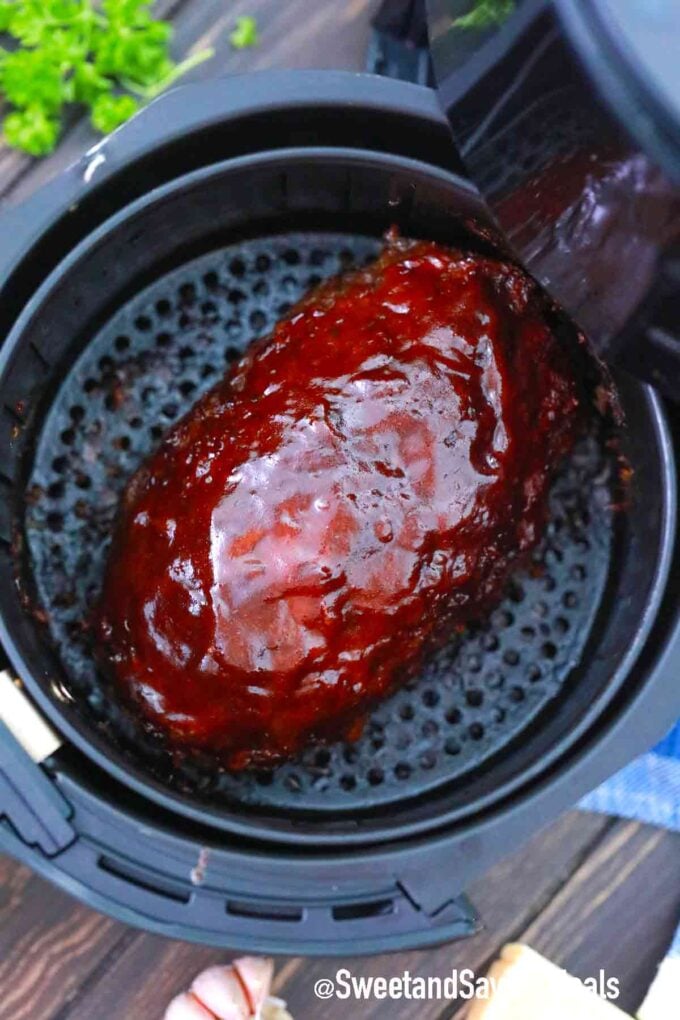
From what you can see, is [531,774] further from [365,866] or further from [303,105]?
[303,105]

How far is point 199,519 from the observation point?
101cm

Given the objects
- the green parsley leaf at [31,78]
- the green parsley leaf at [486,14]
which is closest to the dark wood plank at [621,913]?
the green parsley leaf at [486,14]

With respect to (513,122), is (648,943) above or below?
below

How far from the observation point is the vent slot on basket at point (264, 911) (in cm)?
98

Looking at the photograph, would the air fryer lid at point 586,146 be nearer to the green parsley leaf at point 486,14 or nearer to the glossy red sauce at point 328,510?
the green parsley leaf at point 486,14

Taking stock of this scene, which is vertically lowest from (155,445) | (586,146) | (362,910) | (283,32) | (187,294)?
(362,910)

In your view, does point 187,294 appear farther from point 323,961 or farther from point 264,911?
point 323,961

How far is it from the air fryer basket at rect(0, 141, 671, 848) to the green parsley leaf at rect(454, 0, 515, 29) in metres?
0.31

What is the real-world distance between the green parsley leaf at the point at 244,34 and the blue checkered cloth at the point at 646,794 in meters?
1.23

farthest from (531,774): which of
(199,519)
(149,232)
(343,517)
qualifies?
(149,232)

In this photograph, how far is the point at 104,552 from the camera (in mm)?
1220

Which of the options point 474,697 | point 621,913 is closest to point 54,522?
point 474,697

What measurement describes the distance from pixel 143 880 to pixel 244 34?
120cm

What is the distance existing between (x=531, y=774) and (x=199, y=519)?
0.47 metres
